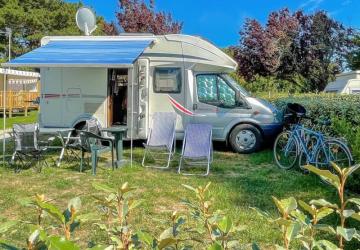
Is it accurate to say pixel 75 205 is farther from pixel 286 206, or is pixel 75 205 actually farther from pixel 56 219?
pixel 286 206

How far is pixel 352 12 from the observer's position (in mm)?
26188

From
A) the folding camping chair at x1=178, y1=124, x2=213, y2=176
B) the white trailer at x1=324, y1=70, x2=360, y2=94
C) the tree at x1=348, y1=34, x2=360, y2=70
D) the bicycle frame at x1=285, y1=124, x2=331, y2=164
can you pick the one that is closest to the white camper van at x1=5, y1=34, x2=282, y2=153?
the folding camping chair at x1=178, y1=124, x2=213, y2=176

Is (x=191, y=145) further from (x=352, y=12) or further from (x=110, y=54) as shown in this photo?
(x=352, y=12)

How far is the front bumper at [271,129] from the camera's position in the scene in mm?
10008

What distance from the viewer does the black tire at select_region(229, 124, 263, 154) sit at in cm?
1002

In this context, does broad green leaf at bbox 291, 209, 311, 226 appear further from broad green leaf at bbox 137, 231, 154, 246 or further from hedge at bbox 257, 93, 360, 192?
hedge at bbox 257, 93, 360, 192

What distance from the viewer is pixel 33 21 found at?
3584cm

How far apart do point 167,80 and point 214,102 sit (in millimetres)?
1220

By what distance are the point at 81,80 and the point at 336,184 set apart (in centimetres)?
968

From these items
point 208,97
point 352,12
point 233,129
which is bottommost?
point 233,129

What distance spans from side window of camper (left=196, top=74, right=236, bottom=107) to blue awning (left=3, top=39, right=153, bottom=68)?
5.07ft

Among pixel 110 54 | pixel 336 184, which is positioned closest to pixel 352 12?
pixel 110 54

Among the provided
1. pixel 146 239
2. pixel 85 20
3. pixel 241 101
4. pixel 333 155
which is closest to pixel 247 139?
pixel 241 101

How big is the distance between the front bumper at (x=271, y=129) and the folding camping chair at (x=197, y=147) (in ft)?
7.34
